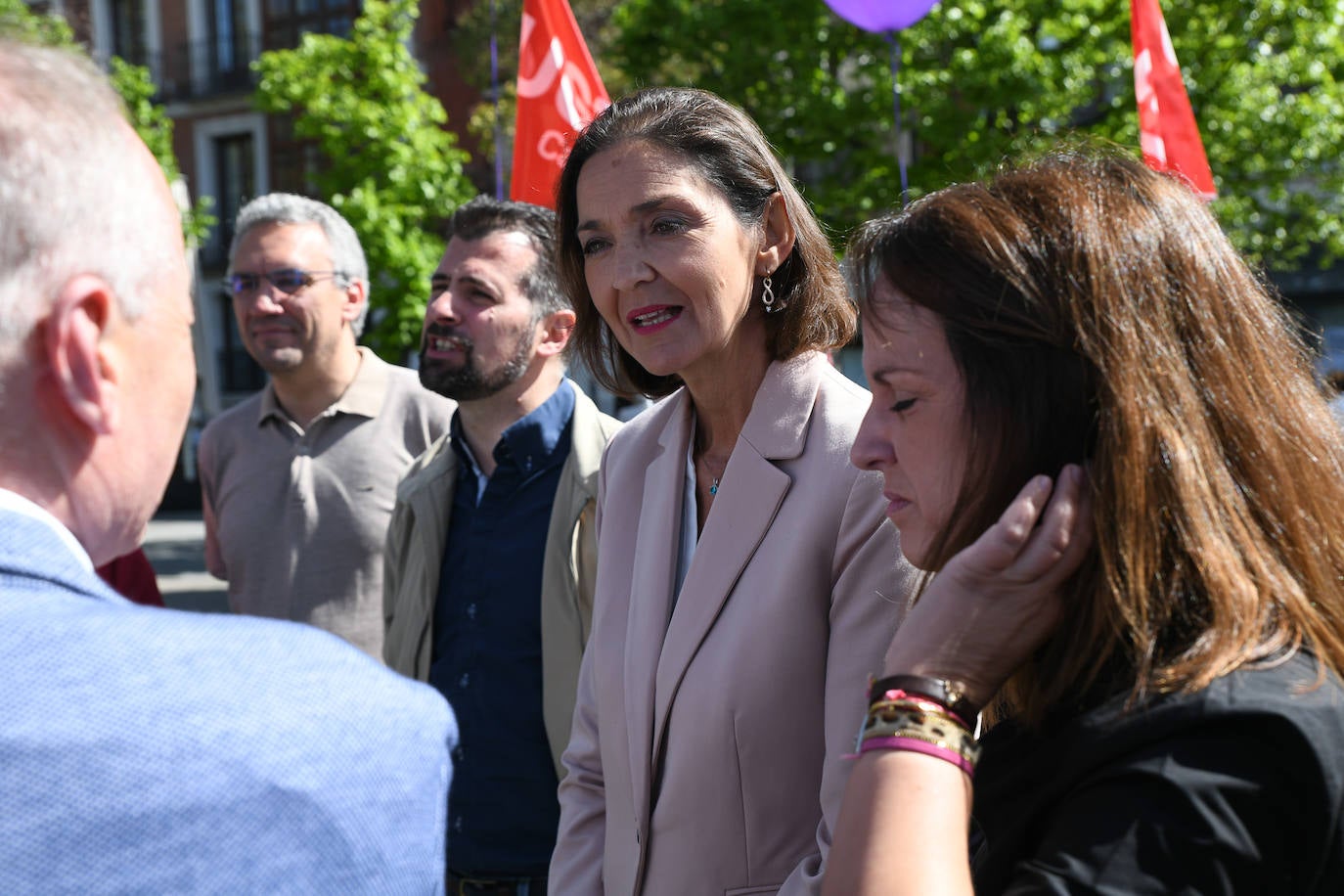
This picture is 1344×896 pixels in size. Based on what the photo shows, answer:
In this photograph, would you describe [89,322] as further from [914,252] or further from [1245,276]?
[1245,276]

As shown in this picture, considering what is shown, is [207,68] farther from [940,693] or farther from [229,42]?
[940,693]

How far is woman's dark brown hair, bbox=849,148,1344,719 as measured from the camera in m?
1.34

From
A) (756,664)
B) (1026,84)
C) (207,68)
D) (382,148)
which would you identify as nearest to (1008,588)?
(756,664)

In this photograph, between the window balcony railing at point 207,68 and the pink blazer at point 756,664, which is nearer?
the pink blazer at point 756,664

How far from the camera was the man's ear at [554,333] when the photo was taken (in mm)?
3465

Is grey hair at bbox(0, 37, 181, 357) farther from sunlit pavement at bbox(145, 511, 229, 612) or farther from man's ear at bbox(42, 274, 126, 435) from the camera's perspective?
sunlit pavement at bbox(145, 511, 229, 612)

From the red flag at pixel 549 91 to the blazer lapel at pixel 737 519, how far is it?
2.32m

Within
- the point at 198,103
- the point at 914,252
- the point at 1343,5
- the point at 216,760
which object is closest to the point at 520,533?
the point at 914,252

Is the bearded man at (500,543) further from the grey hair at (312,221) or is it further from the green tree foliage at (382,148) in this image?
the green tree foliage at (382,148)

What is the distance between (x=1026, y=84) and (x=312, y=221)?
9.81 m

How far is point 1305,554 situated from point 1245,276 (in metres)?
0.35

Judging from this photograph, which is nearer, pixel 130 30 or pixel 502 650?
pixel 502 650

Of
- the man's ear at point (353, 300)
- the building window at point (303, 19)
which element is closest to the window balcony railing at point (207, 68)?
the building window at point (303, 19)

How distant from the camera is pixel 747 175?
7.51 feet
